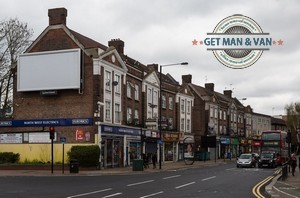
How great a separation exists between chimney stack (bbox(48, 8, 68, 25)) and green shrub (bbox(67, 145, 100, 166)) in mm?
13289

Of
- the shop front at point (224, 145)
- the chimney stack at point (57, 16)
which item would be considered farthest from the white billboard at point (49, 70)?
the shop front at point (224, 145)

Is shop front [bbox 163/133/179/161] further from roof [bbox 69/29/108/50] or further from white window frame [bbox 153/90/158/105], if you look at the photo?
roof [bbox 69/29/108/50]

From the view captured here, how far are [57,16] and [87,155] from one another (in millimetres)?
14904

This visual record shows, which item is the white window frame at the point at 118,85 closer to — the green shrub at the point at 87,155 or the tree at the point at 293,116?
the green shrub at the point at 87,155

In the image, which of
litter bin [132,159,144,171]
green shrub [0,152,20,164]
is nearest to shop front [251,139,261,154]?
litter bin [132,159,144,171]

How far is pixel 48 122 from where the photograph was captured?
4306 centimetres

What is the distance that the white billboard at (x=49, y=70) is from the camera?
42.2 m

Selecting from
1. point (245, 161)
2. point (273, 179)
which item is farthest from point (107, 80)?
point (273, 179)

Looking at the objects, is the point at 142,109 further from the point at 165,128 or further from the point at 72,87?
the point at 72,87

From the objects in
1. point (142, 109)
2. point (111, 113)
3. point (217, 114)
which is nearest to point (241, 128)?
point (217, 114)

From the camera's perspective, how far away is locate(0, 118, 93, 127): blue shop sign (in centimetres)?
Answer: 4144

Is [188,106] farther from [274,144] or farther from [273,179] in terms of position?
[273,179]

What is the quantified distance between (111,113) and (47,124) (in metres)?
6.37

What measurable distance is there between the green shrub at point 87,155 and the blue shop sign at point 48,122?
280 centimetres
